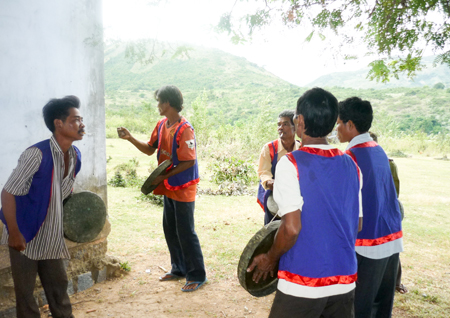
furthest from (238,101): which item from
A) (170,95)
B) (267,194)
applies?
(267,194)

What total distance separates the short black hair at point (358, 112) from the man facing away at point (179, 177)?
165 cm

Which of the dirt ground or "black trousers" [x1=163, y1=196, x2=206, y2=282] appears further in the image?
"black trousers" [x1=163, y1=196, x2=206, y2=282]

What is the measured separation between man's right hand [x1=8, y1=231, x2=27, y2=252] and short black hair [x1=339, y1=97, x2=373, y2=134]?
231 centimetres

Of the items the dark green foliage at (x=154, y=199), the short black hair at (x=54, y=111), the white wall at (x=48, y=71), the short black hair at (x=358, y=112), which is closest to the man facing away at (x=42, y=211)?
the short black hair at (x=54, y=111)

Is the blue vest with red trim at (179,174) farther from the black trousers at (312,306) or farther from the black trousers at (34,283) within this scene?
the black trousers at (312,306)

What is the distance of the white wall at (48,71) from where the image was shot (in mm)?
2703

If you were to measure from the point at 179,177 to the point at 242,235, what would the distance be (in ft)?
8.49

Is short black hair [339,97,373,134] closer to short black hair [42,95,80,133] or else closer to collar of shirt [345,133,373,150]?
collar of shirt [345,133,373,150]

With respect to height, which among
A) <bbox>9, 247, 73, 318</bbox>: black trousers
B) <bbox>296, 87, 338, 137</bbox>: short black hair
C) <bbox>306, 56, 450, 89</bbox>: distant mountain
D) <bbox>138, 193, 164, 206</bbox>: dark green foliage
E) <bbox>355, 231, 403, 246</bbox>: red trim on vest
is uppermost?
<bbox>306, 56, 450, 89</bbox>: distant mountain

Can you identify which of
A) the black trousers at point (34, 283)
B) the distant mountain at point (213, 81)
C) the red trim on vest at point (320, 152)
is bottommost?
the black trousers at point (34, 283)

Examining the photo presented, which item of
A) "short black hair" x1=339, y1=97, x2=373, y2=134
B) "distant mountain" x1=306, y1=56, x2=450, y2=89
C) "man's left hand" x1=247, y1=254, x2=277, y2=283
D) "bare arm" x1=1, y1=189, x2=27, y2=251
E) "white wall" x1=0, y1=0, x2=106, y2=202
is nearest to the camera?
"man's left hand" x1=247, y1=254, x2=277, y2=283

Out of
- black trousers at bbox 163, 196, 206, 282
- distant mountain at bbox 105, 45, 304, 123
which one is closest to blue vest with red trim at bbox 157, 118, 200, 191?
black trousers at bbox 163, 196, 206, 282

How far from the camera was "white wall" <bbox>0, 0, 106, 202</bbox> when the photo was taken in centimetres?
270

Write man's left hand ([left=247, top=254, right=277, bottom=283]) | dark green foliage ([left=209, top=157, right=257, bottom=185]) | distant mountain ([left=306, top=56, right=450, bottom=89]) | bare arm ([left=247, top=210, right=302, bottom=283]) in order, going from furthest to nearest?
distant mountain ([left=306, top=56, right=450, bottom=89]), dark green foliage ([left=209, top=157, right=257, bottom=185]), man's left hand ([left=247, top=254, right=277, bottom=283]), bare arm ([left=247, top=210, right=302, bottom=283])
